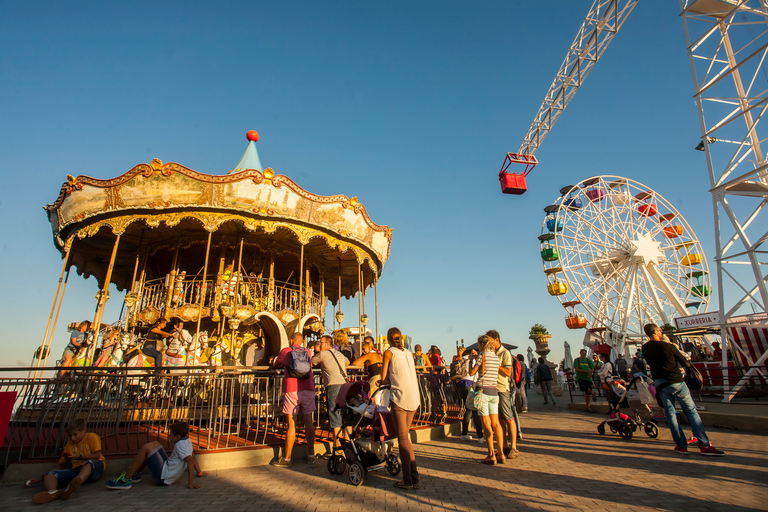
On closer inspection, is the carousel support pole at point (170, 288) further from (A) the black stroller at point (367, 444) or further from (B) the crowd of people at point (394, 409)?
(A) the black stroller at point (367, 444)

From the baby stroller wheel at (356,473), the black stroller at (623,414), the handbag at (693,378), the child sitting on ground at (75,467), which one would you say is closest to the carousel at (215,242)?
the child sitting on ground at (75,467)

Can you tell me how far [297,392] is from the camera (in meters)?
5.24

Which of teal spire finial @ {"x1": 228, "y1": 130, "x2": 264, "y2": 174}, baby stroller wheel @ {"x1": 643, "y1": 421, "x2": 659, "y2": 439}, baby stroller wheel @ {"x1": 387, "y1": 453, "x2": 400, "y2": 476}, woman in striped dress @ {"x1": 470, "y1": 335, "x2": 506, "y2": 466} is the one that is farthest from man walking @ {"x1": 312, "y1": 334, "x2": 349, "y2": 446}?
teal spire finial @ {"x1": 228, "y1": 130, "x2": 264, "y2": 174}

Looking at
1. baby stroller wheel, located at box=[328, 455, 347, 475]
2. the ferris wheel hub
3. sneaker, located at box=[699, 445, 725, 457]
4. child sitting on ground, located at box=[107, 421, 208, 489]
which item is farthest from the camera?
the ferris wheel hub

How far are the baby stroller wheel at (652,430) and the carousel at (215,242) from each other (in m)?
8.88

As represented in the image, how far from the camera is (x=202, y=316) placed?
1257 centimetres

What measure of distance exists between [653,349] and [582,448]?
5.54 feet

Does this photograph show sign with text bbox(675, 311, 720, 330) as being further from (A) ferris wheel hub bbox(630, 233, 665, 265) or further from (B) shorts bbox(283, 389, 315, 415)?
(B) shorts bbox(283, 389, 315, 415)

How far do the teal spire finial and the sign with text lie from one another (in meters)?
18.3

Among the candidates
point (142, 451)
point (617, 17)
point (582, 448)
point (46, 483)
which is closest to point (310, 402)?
point (142, 451)

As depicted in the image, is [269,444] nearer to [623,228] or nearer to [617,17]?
[617,17]

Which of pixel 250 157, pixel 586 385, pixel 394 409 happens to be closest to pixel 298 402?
pixel 394 409

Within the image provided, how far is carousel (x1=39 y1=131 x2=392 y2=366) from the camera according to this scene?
11.6 meters

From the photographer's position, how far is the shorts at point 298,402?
17.0 feet
